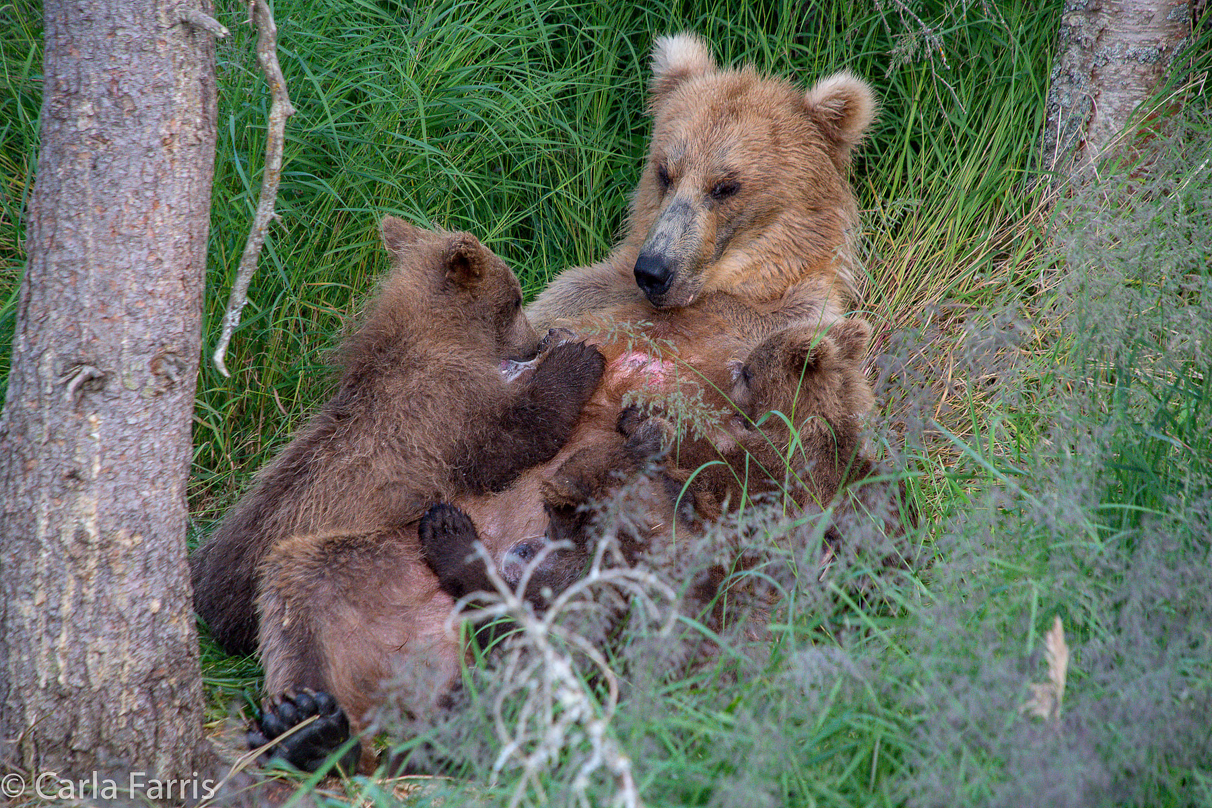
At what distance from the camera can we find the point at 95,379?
215cm

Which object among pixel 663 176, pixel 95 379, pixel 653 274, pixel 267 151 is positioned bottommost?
pixel 653 274

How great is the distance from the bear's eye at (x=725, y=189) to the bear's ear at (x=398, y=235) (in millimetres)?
1111

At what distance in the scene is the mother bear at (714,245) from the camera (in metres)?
3.17

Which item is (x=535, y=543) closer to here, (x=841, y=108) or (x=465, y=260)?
(x=465, y=260)

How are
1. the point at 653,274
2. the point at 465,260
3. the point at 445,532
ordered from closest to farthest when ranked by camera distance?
the point at 445,532, the point at 465,260, the point at 653,274

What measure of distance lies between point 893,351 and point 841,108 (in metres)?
0.99

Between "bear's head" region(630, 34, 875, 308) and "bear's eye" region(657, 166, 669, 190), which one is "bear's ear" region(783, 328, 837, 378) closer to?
"bear's head" region(630, 34, 875, 308)

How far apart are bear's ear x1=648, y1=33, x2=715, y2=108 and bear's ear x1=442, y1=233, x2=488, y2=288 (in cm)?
133

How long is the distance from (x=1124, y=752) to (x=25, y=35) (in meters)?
4.56

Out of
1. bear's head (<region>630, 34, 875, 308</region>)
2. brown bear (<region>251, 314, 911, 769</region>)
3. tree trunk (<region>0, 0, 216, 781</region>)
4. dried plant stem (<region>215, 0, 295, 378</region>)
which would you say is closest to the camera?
tree trunk (<region>0, 0, 216, 781</region>)

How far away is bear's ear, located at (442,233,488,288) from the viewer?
10.2 feet

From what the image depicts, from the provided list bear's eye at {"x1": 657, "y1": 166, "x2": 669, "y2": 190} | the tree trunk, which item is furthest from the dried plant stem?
bear's eye at {"x1": 657, "y1": 166, "x2": 669, "y2": 190}

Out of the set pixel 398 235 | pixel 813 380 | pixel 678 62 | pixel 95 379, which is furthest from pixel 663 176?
pixel 95 379

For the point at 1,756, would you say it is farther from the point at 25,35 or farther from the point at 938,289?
the point at 938,289
